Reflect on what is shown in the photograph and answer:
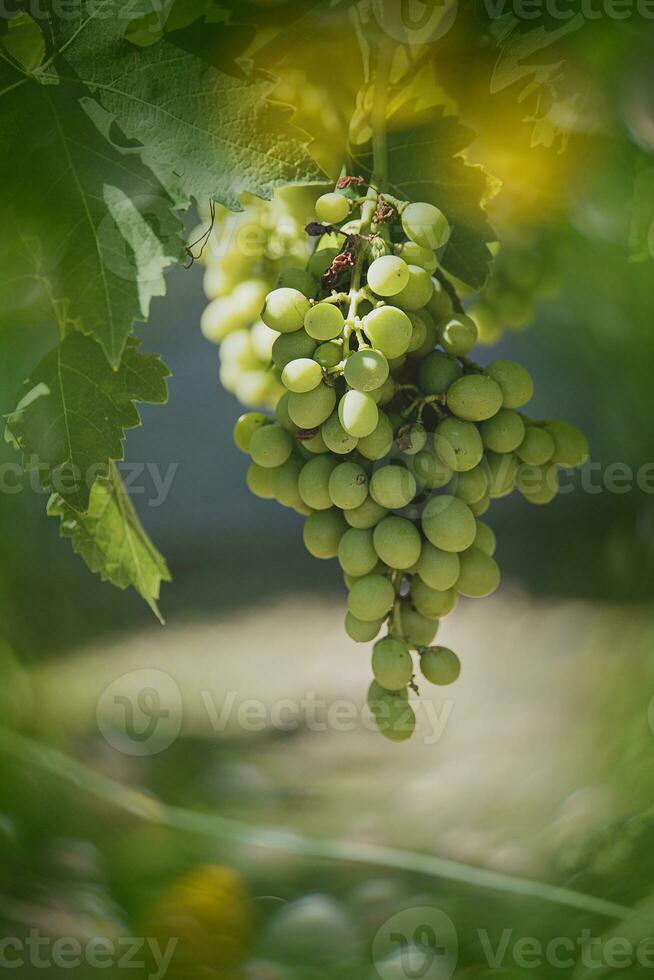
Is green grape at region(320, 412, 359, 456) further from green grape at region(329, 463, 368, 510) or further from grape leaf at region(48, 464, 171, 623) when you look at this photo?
grape leaf at region(48, 464, 171, 623)

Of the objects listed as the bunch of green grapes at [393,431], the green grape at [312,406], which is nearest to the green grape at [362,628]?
the bunch of green grapes at [393,431]

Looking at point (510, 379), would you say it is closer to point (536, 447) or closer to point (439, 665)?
point (536, 447)

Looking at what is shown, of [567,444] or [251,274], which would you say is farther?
[251,274]

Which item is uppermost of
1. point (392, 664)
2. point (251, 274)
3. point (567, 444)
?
point (251, 274)

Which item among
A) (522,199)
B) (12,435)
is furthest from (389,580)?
(522,199)

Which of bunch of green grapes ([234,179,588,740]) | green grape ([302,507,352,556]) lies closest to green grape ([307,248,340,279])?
bunch of green grapes ([234,179,588,740])

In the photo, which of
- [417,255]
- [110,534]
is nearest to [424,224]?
[417,255]

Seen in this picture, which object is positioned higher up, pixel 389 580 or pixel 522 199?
pixel 522 199

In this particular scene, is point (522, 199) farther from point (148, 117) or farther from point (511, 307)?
point (148, 117)
